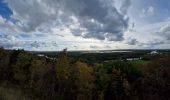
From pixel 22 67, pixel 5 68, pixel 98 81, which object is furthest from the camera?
pixel 5 68

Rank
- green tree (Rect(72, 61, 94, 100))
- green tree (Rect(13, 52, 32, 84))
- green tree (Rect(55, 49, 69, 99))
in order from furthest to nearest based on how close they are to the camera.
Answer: green tree (Rect(13, 52, 32, 84)) → green tree (Rect(55, 49, 69, 99)) → green tree (Rect(72, 61, 94, 100))

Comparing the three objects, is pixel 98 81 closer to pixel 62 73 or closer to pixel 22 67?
pixel 62 73

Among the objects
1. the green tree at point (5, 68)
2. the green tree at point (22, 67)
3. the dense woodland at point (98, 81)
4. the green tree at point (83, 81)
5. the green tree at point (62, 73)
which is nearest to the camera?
the dense woodland at point (98, 81)

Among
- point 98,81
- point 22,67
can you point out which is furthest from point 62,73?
point 22,67

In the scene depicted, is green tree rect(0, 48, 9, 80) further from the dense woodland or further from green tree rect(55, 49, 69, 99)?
green tree rect(55, 49, 69, 99)

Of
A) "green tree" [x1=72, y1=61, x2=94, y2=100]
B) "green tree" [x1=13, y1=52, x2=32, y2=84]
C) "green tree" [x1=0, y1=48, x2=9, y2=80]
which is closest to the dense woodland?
"green tree" [x1=72, y1=61, x2=94, y2=100]

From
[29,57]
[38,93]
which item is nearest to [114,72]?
[38,93]

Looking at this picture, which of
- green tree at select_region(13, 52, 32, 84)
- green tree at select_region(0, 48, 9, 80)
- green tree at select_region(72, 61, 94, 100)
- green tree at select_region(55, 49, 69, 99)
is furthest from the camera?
green tree at select_region(0, 48, 9, 80)

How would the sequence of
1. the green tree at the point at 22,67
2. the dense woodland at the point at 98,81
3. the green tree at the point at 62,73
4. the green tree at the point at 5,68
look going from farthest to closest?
the green tree at the point at 5,68
the green tree at the point at 22,67
the green tree at the point at 62,73
the dense woodland at the point at 98,81

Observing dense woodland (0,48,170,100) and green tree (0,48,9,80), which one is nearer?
dense woodland (0,48,170,100)

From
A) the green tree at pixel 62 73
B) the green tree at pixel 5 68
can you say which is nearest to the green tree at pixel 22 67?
the green tree at pixel 5 68

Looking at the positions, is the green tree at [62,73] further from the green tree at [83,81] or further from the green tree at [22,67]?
the green tree at [22,67]

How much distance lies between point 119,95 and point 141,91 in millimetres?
5277

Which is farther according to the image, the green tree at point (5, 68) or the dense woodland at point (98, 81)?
the green tree at point (5, 68)
